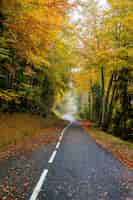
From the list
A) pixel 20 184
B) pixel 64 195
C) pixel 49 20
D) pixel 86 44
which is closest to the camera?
pixel 64 195

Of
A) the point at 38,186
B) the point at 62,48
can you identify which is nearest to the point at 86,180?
the point at 38,186

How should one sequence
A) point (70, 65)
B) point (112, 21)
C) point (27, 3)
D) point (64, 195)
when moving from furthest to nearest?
1. point (70, 65)
2. point (112, 21)
3. point (27, 3)
4. point (64, 195)

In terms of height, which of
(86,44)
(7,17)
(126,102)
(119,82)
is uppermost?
(86,44)

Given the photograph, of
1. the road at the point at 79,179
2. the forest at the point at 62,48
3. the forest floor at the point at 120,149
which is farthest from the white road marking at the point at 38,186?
the forest at the point at 62,48

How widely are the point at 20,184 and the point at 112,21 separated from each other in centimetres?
1669

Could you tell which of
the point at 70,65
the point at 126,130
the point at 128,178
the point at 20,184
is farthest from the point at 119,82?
the point at 20,184

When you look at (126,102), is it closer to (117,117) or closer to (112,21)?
(117,117)

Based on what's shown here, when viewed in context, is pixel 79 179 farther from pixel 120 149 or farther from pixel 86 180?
pixel 120 149

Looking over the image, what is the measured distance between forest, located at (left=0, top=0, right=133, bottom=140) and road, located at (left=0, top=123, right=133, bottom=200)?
4752mm

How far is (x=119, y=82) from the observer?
24.8 m

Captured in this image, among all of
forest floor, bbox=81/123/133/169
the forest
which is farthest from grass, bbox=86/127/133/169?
the forest

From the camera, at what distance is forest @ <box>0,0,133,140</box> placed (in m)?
11.9

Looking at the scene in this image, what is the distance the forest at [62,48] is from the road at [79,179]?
4.75 metres

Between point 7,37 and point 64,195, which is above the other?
point 7,37
